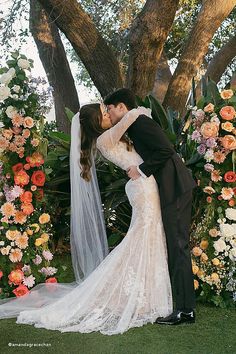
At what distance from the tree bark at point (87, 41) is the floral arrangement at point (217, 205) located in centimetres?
284

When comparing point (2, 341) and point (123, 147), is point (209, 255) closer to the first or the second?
point (123, 147)

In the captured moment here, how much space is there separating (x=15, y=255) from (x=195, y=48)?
4.74 m

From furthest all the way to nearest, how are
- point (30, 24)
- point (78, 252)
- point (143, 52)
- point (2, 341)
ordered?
point (30, 24) < point (143, 52) < point (78, 252) < point (2, 341)

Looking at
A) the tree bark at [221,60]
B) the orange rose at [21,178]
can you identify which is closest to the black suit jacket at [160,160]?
the orange rose at [21,178]

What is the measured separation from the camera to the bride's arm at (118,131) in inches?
176

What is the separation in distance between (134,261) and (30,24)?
6.59 metres

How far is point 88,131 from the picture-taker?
4711 mm

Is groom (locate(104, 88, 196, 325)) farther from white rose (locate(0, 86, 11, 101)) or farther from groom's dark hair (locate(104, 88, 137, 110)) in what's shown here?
white rose (locate(0, 86, 11, 101))

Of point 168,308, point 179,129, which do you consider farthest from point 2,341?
point 179,129

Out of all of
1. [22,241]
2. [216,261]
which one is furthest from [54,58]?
[216,261]

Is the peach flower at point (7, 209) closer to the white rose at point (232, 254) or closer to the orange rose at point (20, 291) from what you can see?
the orange rose at point (20, 291)

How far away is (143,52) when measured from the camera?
7504 mm

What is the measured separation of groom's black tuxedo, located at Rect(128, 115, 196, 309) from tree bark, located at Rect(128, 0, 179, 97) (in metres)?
3.17

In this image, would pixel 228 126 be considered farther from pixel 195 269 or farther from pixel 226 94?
pixel 195 269
